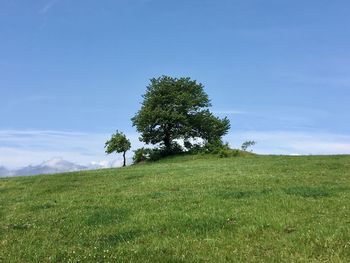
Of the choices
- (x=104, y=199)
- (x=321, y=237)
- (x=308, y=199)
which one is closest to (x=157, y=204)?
(x=104, y=199)

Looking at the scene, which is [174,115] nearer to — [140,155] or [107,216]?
[140,155]

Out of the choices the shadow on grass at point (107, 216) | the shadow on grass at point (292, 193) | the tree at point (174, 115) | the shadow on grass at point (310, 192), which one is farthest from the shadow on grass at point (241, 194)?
the tree at point (174, 115)

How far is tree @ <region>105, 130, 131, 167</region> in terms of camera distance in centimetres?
8556

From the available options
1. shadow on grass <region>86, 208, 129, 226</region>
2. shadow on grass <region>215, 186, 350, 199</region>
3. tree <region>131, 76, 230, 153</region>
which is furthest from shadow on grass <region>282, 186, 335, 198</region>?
tree <region>131, 76, 230, 153</region>

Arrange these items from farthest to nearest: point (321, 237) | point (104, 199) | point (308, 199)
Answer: point (104, 199) < point (308, 199) < point (321, 237)

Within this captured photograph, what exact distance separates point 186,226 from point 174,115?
66565mm

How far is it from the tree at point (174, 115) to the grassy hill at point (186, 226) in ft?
188

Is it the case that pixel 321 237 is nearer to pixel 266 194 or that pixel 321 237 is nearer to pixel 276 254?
pixel 276 254

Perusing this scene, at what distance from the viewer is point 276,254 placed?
12.1 metres

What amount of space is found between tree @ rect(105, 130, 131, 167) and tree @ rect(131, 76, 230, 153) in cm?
318

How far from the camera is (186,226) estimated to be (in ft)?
51.3

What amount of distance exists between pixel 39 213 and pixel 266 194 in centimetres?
1005

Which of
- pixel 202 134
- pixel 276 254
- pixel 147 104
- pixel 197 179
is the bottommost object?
pixel 276 254

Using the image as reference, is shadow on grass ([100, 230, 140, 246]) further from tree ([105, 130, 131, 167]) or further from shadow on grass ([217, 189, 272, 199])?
tree ([105, 130, 131, 167])
